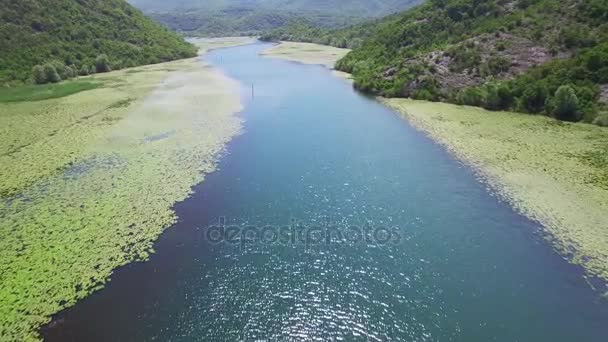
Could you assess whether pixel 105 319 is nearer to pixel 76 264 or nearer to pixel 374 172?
pixel 76 264

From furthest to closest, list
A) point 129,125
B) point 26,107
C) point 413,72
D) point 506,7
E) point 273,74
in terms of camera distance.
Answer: point 273,74
point 506,7
point 413,72
point 26,107
point 129,125

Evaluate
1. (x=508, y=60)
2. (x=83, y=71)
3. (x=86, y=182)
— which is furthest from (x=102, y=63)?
(x=508, y=60)

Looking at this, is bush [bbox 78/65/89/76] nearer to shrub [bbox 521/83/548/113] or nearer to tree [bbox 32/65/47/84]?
tree [bbox 32/65/47/84]

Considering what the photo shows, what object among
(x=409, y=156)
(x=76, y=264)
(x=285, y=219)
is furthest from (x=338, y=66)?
(x=76, y=264)

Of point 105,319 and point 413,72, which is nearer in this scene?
point 105,319

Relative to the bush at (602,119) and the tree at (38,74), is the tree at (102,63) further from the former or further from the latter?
the bush at (602,119)

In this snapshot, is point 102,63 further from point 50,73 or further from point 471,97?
point 471,97

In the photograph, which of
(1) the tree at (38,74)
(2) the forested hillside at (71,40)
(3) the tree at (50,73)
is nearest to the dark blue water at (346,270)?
(1) the tree at (38,74)
